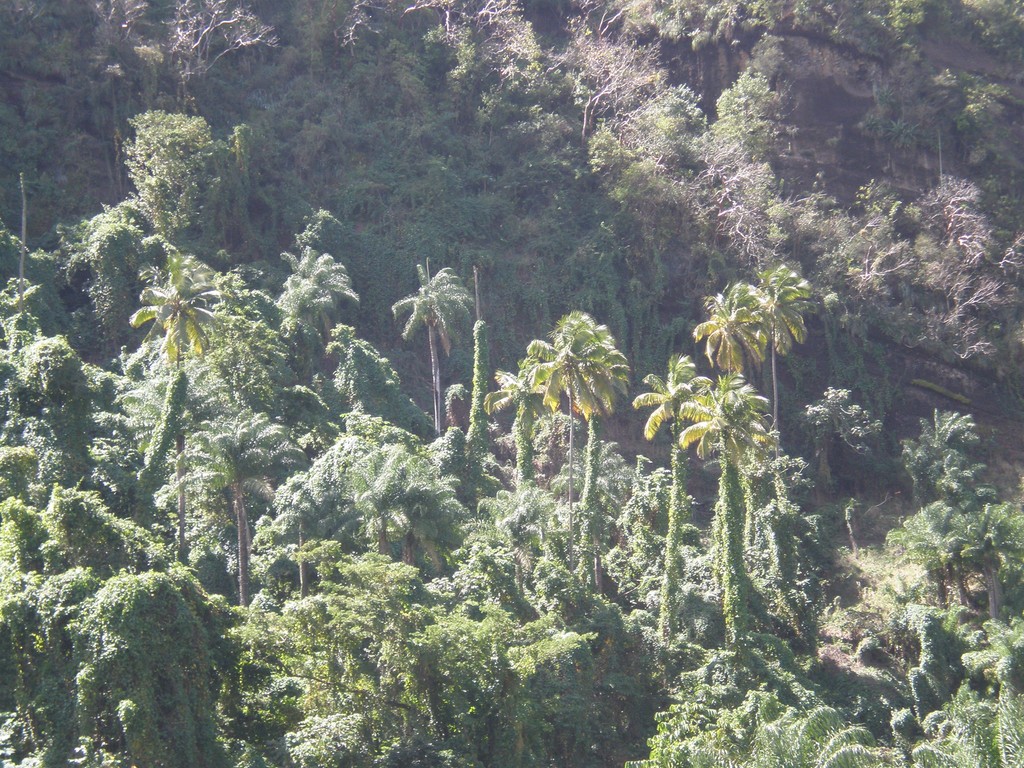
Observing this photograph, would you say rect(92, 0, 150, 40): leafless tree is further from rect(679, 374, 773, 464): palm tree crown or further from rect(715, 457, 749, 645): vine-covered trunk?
rect(715, 457, 749, 645): vine-covered trunk

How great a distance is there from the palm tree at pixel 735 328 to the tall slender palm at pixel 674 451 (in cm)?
332

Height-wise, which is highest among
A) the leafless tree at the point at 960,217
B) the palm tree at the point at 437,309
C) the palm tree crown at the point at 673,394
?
the leafless tree at the point at 960,217

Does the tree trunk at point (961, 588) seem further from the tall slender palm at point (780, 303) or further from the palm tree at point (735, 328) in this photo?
the tall slender palm at point (780, 303)

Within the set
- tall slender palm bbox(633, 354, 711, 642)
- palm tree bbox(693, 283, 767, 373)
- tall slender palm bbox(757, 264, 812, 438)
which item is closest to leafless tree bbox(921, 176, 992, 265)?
tall slender palm bbox(757, 264, 812, 438)

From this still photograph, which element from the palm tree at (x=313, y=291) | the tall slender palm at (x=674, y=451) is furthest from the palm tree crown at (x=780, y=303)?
the palm tree at (x=313, y=291)

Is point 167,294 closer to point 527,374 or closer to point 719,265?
point 527,374

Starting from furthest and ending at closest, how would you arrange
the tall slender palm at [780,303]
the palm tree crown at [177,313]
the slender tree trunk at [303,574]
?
the tall slender palm at [780,303] → the palm tree crown at [177,313] → the slender tree trunk at [303,574]

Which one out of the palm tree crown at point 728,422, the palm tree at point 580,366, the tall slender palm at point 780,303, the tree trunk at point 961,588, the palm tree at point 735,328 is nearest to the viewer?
the palm tree crown at point 728,422

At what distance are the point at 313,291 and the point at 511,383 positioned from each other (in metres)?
9.63

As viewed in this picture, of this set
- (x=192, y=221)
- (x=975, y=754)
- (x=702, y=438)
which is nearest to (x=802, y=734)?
(x=975, y=754)

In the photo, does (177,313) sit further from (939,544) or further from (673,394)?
(939,544)

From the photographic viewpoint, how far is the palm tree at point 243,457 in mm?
31047

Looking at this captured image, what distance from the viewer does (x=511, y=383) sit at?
39469 millimetres

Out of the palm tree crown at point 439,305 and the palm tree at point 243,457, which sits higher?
the palm tree crown at point 439,305
